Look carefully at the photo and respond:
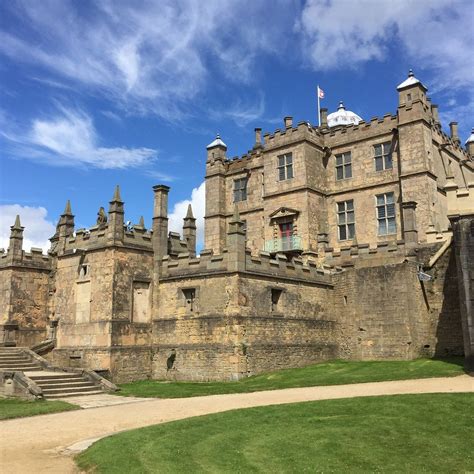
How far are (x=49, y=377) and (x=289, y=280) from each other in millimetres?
12453

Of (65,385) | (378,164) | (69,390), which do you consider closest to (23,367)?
(65,385)

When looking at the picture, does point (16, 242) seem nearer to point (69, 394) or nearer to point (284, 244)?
point (69, 394)

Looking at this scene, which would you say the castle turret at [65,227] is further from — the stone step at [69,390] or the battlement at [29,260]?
the stone step at [69,390]

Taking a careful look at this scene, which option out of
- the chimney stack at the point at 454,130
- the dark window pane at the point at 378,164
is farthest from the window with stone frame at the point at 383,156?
the chimney stack at the point at 454,130

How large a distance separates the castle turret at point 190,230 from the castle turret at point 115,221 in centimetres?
522

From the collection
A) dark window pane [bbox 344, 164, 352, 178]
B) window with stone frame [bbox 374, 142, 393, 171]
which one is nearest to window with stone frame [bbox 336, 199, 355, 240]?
dark window pane [bbox 344, 164, 352, 178]

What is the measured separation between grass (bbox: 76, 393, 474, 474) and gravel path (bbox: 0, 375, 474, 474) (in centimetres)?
84

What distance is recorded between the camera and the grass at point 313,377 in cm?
2000

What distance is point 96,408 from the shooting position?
55.7 feet

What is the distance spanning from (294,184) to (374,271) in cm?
1052

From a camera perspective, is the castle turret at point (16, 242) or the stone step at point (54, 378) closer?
the stone step at point (54, 378)

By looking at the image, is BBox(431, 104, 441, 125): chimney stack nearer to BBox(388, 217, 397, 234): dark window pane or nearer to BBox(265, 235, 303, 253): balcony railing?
BBox(388, 217, 397, 234): dark window pane

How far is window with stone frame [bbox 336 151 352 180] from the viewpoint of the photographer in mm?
36500

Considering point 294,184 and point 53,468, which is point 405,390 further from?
point 294,184
